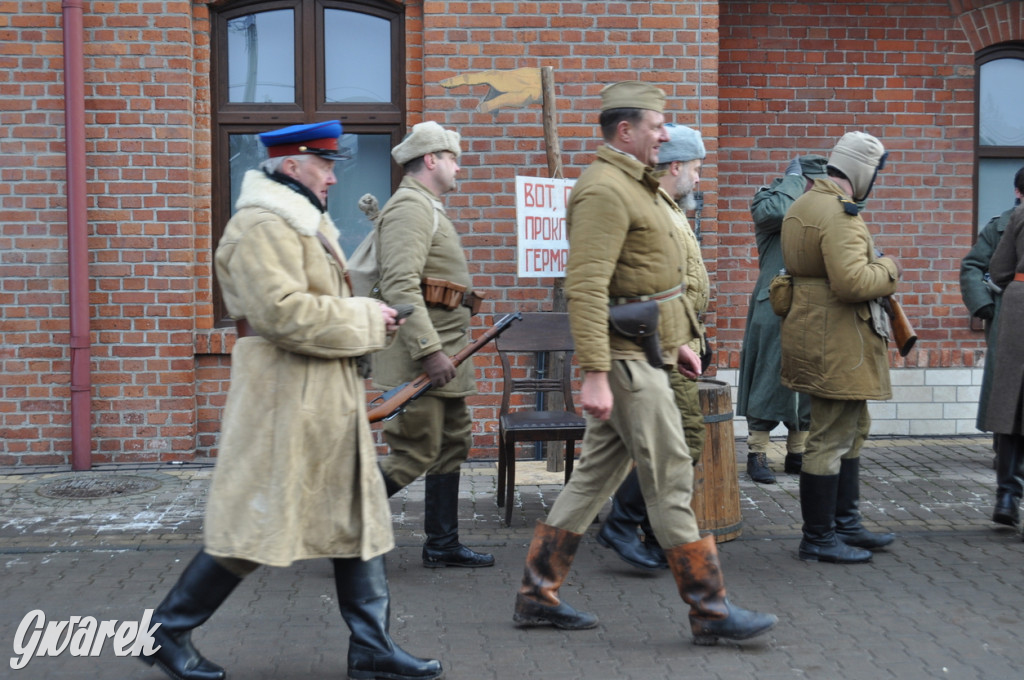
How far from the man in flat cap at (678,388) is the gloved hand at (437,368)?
1049mm

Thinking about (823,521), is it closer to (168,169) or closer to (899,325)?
(899,325)

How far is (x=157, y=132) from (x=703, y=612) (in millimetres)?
5258

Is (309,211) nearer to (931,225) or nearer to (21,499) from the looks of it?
(21,499)

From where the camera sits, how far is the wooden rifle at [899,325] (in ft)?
18.2

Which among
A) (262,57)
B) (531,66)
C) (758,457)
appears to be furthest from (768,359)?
(262,57)

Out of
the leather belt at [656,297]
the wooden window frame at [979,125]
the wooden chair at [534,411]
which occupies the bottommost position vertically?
the wooden chair at [534,411]

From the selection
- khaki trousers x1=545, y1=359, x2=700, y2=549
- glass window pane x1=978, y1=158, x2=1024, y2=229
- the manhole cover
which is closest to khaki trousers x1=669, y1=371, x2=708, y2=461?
khaki trousers x1=545, y1=359, x2=700, y2=549

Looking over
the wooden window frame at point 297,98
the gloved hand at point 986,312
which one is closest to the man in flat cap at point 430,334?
the wooden window frame at point 297,98

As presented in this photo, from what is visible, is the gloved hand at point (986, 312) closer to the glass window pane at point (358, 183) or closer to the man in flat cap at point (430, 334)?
the man in flat cap at point (430, 334)

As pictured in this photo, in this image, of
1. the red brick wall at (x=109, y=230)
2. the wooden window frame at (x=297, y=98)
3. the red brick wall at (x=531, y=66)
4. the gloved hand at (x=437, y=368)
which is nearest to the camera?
the gloved hand at (x=437, y=368)

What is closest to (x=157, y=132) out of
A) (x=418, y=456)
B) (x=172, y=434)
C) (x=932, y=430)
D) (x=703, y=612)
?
(x=172, y=434)

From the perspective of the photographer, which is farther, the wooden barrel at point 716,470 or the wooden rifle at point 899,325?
the wooden barrel at point 716,470

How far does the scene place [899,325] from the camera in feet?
18.3

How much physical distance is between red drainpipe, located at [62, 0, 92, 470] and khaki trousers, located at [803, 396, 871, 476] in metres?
4.79
